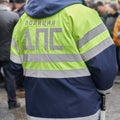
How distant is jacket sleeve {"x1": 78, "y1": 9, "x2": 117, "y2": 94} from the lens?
3.18 meters

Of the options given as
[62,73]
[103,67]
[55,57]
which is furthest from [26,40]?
[103,67]

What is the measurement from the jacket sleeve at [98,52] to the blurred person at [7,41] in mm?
3953

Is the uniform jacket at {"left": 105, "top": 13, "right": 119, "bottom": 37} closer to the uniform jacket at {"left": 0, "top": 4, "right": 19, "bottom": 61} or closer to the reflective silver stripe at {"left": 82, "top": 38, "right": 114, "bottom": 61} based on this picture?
the uniform jacket at {"left": 0, "top": 4, "right": 19, "bottom": 61}

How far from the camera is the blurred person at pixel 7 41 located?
7.04 meters

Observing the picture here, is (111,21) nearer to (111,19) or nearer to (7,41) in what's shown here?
(111,19)

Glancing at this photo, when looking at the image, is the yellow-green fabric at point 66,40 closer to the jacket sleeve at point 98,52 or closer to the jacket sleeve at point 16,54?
the jacket sleeve at point 98,52

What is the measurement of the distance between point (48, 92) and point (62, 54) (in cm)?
33

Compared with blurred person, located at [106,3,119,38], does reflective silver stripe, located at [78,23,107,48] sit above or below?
above

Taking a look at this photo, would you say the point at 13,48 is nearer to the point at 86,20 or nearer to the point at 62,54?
the point at 62,54

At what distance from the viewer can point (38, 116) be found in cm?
339

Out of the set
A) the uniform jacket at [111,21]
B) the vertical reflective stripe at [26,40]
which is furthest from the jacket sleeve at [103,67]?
the uniform jacket at [111,21]

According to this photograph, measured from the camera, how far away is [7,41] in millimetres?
7184

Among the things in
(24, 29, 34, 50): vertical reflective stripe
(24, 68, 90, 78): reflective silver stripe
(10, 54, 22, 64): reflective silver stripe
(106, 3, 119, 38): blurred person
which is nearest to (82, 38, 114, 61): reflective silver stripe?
(24, 68, 90, 78): reflective silver stripe

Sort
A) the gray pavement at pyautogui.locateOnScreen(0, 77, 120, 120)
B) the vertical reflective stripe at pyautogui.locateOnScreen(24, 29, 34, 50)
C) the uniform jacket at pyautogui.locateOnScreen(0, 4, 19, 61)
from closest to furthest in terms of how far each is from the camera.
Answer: the vertical reflective stripe at pyautogui.locateOnScreen(24, 29, 34, 50) → the gray pavement at pyautogui.locateOnScreen(0, 77, 120, 120) → the uniform jacket at pyautogui.locateOnScreen(0, 4, 19, 61)
